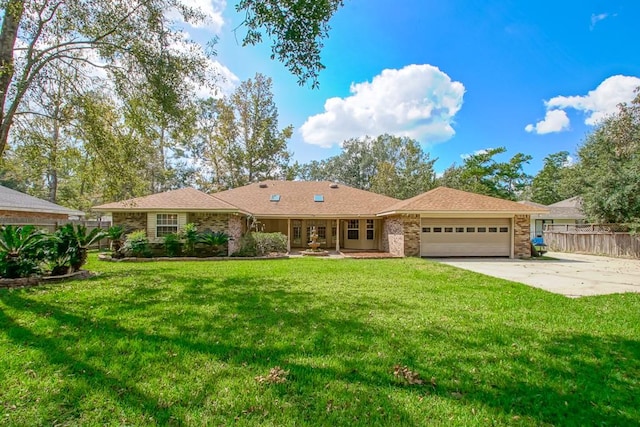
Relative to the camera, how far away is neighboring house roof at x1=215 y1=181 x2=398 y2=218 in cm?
1745

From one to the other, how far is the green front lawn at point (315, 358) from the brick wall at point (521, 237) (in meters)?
8.77

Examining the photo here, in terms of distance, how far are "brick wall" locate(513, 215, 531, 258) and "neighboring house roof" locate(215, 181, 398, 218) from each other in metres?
6.45

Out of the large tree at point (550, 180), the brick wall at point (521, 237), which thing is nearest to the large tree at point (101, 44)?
the brick wall at point (521, 237)

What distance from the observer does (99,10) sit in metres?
7.78

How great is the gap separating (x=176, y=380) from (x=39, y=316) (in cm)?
345

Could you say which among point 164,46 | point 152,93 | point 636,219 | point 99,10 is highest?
point 99,10

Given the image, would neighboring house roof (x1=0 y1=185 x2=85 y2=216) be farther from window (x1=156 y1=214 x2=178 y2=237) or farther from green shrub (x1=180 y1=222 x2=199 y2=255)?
green shrub (x1=180 y1=222 x2=199 y2=255)

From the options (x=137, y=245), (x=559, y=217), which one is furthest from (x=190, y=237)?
(x=559, y=217)

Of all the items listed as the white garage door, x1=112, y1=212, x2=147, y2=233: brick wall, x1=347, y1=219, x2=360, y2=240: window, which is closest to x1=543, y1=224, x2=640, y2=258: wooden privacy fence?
the white garage door

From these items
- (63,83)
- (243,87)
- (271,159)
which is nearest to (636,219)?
(63,83)

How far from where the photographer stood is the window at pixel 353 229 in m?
19.2

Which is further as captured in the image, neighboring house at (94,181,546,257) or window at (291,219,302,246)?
window at (291,219,302,246)

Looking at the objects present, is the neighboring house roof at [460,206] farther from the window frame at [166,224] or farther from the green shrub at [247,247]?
the window frame at [166,224]

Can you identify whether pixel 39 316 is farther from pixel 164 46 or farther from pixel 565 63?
pixel 565 63
